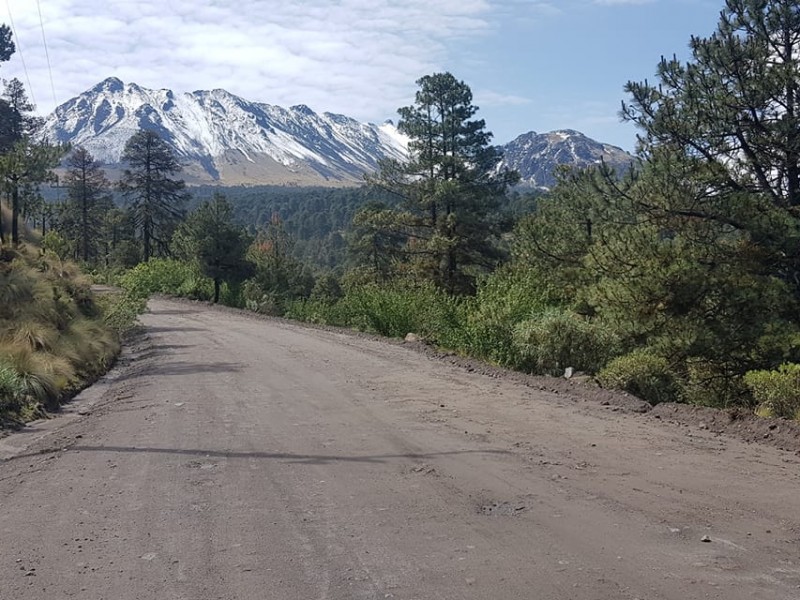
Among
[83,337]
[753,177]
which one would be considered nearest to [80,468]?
[83,337]

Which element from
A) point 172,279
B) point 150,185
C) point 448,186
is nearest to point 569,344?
point 448,186

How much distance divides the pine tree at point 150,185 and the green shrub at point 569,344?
47587mm

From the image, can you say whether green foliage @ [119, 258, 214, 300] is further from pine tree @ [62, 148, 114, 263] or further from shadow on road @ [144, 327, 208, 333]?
pine tree @ [62, 148, 114, 263]

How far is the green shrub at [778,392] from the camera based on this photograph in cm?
946

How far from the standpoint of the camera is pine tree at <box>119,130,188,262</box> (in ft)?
186

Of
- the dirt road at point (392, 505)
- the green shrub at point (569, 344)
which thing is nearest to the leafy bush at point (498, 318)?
the green shrub at point (569, 344)

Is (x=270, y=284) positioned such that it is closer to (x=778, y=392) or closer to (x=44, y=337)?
(x=44, y=337)

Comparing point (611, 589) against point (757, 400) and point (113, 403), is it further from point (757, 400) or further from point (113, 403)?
point (113, 403)

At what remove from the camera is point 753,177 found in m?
14.1

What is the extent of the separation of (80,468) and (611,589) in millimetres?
5195

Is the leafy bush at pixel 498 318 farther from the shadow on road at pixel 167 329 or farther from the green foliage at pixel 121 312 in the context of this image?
the green foliage at pixel 121 312

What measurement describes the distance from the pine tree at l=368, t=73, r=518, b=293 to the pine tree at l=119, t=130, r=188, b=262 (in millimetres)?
28963

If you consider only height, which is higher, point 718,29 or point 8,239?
point 718,29

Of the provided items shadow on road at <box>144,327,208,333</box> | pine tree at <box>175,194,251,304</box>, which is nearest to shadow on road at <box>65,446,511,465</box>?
shadow on road at <box>144,327,208,333</box>
